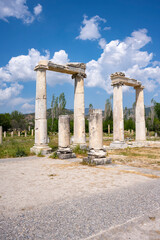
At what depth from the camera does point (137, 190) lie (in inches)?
195

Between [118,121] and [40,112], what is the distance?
22.7ft

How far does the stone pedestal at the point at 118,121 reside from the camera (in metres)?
16.4

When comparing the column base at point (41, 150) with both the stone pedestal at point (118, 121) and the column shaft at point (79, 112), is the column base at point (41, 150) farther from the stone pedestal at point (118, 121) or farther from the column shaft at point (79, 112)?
the stone pedestal at point (118, 121)

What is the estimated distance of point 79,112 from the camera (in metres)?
14.1

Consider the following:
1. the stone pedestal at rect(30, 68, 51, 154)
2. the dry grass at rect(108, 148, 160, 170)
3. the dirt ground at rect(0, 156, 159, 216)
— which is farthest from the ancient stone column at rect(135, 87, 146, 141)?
the dirt ground at rect(0, 156, 159, 216)

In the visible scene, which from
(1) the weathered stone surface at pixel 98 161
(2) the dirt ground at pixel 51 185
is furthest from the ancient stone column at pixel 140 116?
(2) the dirt ground at pixel 51 185

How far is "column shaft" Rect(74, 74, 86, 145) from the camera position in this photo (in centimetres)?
1380

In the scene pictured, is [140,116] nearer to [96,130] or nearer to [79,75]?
[79,75]

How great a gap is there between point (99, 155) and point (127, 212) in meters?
5.64

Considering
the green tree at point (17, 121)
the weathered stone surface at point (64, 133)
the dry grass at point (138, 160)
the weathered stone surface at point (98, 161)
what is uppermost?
the green tree at point (17, 121)

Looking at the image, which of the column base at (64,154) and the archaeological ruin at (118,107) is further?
the archaeological ruin at (118,107)

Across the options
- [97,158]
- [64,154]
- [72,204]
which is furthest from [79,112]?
[72,204]

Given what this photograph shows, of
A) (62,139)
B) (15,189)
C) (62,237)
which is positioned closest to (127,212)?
(62,237)

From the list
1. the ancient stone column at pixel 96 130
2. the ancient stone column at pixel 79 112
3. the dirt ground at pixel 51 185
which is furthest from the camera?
the ancient stone column at pixel 79 112
